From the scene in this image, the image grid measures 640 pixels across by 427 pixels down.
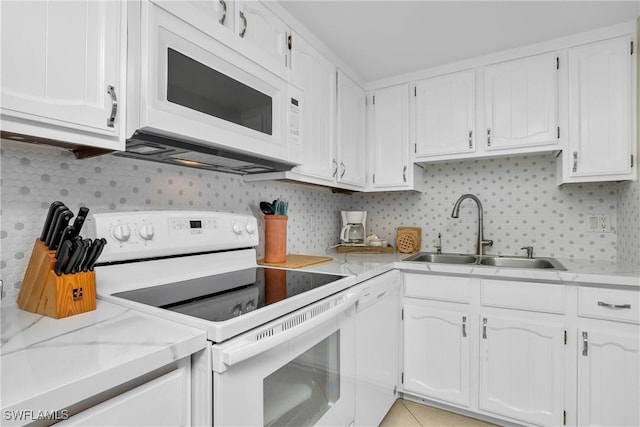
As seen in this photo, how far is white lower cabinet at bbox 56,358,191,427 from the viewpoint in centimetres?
57

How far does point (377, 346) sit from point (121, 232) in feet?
4.18

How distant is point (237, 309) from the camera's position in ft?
3.02

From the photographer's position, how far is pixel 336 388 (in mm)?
1275

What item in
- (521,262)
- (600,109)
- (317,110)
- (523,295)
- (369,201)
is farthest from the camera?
(369,201)

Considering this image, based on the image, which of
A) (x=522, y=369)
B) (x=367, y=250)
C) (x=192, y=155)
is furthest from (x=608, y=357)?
(x=192, y=155)

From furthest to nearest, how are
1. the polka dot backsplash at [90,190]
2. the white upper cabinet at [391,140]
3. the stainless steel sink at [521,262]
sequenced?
the white upper cabinet at [391,140], the stainless steel sink at [521,262], the polka dot backsplash at [90,190]

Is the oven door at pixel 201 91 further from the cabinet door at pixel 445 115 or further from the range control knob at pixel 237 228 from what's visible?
the cabinet door at pixel 445 115

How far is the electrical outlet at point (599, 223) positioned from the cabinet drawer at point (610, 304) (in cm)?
69

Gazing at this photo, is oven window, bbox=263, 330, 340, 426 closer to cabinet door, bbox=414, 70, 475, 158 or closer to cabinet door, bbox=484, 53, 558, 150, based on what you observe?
cabinet door, bbox=414, 70, 475, 158

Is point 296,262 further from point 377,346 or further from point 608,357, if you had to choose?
point 608,357

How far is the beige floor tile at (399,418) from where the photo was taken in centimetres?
183

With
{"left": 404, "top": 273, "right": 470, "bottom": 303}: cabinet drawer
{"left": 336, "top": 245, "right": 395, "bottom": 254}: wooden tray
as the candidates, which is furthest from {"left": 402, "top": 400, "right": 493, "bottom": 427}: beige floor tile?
{"left": 336, "top": 245, "right": 395, "bottom": 254}: wooden tray

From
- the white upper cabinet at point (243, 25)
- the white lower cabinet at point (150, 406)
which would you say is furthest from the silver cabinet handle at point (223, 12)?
the white lower cabinet at point (150, 406)

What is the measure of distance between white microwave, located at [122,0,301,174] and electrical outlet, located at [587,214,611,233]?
1.94 metres
